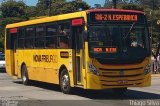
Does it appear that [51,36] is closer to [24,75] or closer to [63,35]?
[63,35]

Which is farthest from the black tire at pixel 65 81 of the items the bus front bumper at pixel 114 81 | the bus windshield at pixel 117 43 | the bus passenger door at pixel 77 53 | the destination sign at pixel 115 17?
the destination sign at pixel 115 17

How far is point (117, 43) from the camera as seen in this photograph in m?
16.5

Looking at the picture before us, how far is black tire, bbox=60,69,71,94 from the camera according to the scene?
17.9m

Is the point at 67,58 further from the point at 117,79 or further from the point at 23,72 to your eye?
the point at 23,72

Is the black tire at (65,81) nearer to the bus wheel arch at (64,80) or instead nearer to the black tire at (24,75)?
the bus wheel arch at (64,80)

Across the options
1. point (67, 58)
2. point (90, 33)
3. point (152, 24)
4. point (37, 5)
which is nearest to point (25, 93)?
point (67, 58)

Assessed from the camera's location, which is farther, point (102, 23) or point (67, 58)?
point (67, 58)

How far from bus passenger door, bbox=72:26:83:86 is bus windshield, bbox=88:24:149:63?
75 centimetres

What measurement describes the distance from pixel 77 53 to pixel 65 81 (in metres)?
1.43

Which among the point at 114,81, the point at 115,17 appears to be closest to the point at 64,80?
the point at 114,81

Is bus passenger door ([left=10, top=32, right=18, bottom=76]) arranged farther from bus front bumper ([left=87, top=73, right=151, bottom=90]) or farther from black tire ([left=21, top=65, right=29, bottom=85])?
bus front bumper ([left=87, top=73, right=151, bottom=90])

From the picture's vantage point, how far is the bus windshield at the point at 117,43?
16328mm

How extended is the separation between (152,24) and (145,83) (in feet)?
75.1

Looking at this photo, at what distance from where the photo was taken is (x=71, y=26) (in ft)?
58.1
